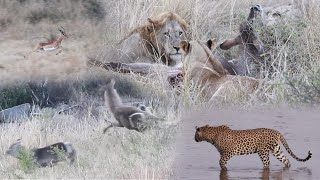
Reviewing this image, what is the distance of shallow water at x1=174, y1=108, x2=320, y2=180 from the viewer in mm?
10469

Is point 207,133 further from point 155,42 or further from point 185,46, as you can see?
point 155,42

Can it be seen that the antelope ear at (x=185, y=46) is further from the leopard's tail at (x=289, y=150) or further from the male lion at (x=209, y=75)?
the leopard's tail at (x=289, y=150)

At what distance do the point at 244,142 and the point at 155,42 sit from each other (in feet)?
4.89

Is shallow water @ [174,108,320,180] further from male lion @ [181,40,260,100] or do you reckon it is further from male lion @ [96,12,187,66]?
male lion @ [96,12,187,66]

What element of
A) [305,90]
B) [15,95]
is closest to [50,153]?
[15,95]

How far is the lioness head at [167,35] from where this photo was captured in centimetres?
1152

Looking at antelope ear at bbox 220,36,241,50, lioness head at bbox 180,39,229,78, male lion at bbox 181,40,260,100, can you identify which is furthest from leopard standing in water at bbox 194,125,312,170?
antelope ear at bbox 220,36,241,50

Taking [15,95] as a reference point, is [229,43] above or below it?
above

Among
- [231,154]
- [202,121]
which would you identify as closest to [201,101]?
[202,121]

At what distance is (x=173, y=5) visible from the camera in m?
11.7

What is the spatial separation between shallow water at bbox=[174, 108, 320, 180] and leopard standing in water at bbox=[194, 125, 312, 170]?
90 mm

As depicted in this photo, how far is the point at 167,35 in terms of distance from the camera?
37.8 feet

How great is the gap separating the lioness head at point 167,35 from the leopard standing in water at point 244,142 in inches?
44.1

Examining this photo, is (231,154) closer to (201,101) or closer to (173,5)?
(201,101)
